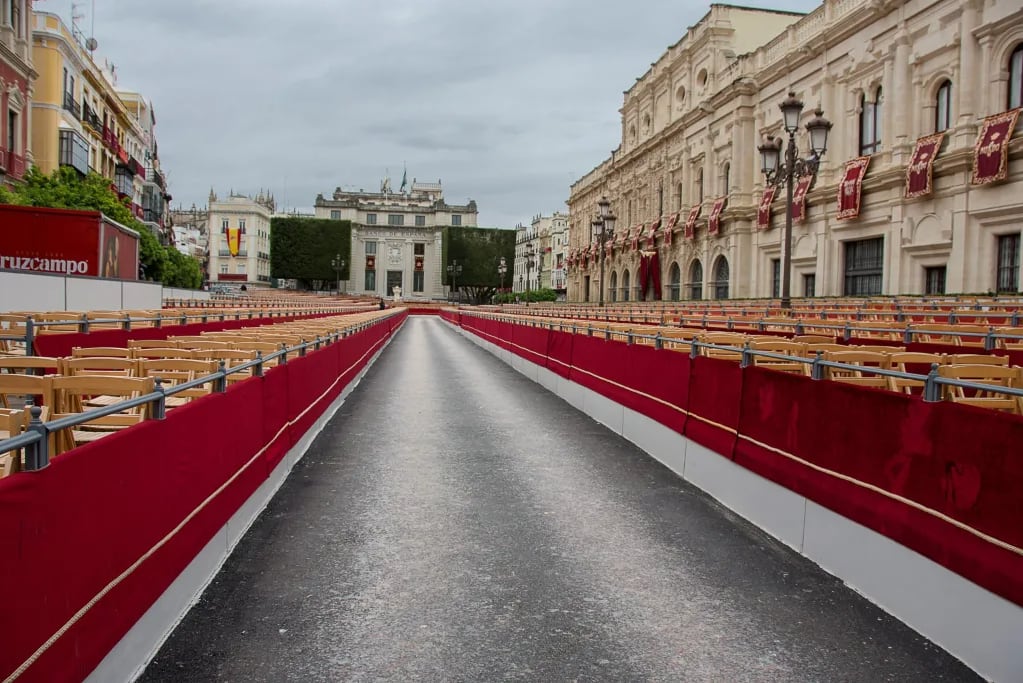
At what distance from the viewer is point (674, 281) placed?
6700cm

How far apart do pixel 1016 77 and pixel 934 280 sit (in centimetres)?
912

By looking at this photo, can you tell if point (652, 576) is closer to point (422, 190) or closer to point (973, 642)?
point (973, 642)

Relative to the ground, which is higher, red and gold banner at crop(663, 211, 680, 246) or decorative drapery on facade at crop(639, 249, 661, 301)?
red and gold banner at crop(663, 211, 680, 246)

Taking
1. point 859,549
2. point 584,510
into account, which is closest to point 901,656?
point 859,549

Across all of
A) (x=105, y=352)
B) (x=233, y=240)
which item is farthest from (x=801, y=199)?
(x=233, y=240)

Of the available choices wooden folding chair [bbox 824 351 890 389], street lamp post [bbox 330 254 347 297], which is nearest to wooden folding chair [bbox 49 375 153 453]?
wooden folding chair [bbox 824 351 890 389]

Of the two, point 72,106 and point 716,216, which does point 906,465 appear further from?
point 72,106

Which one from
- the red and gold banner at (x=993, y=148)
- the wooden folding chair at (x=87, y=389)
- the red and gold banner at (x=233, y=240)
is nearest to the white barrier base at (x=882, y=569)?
the wooden folding chair at (x=87, y=389)

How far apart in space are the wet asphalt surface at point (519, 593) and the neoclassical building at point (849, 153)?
29.4 m

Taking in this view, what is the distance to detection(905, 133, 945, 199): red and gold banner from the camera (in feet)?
111

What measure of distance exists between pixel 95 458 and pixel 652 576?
12.4 ft

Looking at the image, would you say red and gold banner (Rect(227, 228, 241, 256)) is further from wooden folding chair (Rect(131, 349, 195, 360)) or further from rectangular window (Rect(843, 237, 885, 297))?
wooden folding chair (Rect(131, 349, 195, 360))

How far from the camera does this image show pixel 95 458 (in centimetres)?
369

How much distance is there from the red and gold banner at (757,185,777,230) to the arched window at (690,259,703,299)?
10.7 metres
